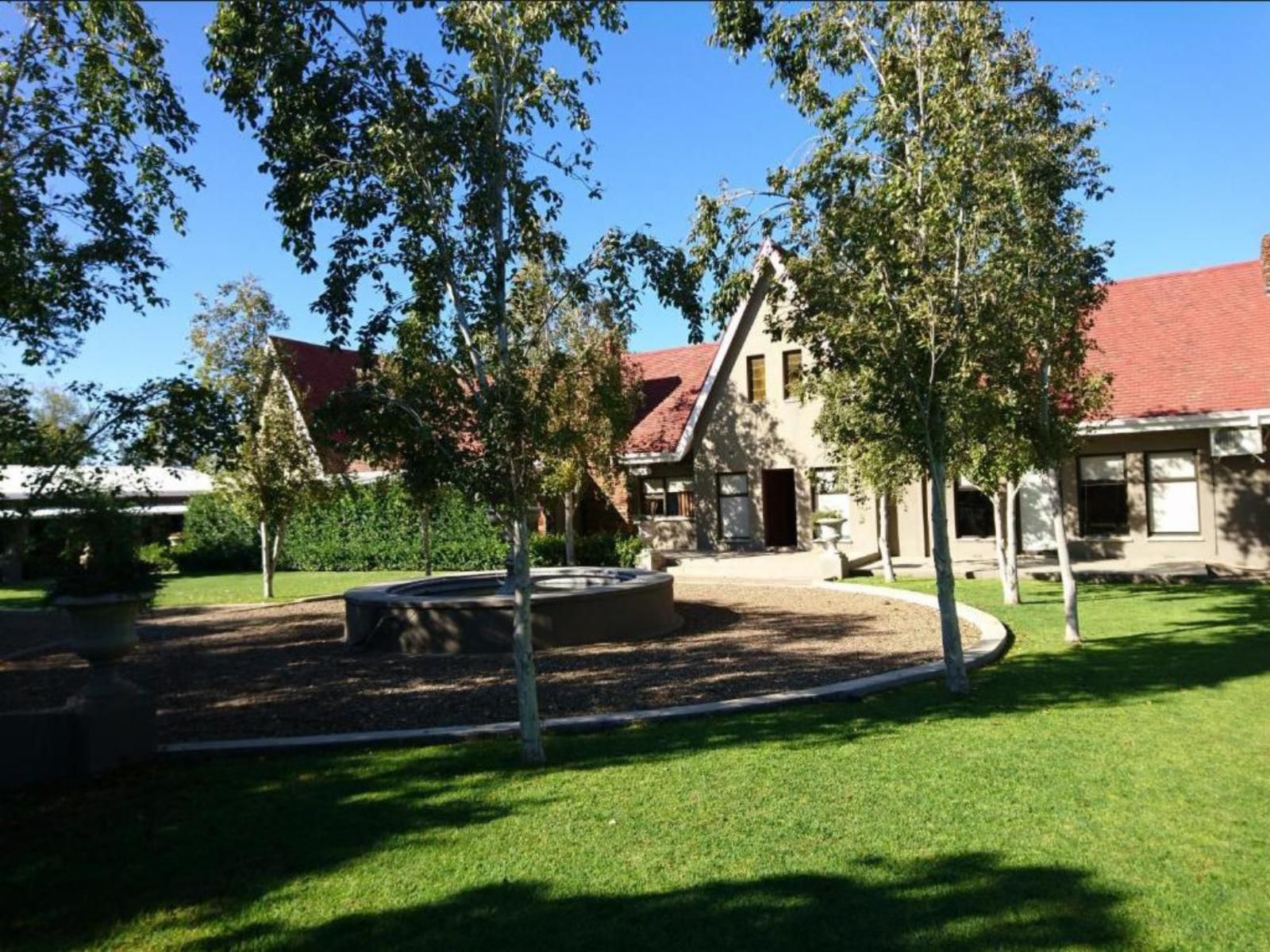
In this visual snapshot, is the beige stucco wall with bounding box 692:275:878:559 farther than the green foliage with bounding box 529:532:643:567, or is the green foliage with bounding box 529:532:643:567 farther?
the green foliage with bounding box 529:532:643:567

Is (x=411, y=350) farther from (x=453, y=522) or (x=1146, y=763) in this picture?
(x=453, y=522)

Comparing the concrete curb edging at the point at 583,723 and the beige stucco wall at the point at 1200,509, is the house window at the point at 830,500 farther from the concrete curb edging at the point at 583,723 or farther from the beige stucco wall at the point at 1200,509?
the concrete curb edging at the point at 583,723

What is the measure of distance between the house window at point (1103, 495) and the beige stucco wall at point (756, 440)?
5.10m

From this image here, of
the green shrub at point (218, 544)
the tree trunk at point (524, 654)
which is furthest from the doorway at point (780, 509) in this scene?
the tree trunk at point (524, 654)

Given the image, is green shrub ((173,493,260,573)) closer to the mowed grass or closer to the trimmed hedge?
the trimmed hedge

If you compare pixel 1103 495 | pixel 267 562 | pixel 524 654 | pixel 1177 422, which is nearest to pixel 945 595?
pixel 524 654

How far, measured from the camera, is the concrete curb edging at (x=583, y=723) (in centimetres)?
733

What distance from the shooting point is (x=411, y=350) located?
7074 millimetres

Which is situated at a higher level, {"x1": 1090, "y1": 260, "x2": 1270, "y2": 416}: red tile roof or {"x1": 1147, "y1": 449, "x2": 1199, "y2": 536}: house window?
{"x1": 1090, "y1": 260, "x2": 1270, "y2": 416}: red tile roof

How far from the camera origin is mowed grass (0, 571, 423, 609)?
20939 millimetres

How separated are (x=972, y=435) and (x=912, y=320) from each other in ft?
4.98

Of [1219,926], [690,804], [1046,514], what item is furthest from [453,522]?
[1219,926]

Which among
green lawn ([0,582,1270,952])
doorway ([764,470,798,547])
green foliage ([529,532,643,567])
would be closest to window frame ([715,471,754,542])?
doorway ([764,470,798,547])

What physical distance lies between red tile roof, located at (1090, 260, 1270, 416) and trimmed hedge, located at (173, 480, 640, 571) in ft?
40.5
